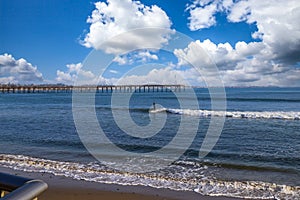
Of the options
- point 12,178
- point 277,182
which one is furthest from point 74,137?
point 12,178

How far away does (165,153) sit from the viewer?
11.7m

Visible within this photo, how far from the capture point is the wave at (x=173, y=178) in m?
7.14

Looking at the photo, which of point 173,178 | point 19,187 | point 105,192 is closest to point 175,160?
point 173,178

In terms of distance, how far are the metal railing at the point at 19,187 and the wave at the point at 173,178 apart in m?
6.25

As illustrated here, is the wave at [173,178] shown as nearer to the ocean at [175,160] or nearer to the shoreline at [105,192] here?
the ocean at [175,160]

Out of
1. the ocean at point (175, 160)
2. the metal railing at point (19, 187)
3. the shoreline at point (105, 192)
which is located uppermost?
the metal railing at point (19, 187)

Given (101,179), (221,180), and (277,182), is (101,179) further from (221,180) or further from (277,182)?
(277,182)

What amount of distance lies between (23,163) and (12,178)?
969 centimetres

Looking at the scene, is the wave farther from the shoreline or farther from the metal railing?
the metal railing

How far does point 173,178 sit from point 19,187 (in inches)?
290

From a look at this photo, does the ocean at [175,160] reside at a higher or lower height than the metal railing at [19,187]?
lower

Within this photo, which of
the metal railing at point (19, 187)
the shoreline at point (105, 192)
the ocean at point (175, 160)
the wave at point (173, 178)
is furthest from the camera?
the ocean at point (175, 160)

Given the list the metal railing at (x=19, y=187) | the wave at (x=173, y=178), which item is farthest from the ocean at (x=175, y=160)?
the metal railing at (x=19, y=187)

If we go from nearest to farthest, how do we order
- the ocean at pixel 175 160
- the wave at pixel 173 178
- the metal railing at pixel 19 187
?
the metal railing at pixel 19 187 → the wave at pixel 173 178 → the ocean at pixel 175 160
